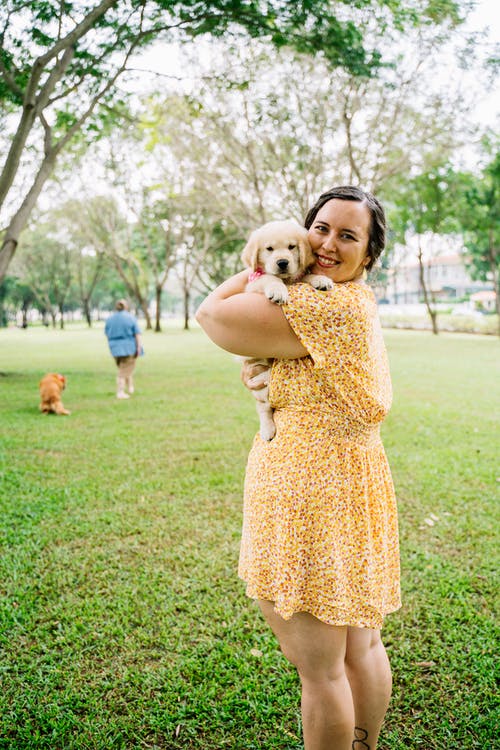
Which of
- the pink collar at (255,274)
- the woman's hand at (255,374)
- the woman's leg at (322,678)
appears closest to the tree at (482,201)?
the pink collar at (255,274)

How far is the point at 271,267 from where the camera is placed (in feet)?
6.84

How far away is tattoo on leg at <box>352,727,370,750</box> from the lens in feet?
6.97

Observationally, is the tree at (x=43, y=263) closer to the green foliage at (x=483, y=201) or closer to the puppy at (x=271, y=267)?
the green foliage at (x=483, y=201)

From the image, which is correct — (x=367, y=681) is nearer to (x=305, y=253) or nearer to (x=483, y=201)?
(x=305, y=253)

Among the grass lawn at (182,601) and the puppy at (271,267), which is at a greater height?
the puppy at (271,267)

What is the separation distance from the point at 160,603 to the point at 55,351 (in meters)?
24.8

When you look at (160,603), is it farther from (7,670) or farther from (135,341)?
(135,341)

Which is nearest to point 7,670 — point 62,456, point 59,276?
point 62,456

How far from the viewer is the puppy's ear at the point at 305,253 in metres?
2.06

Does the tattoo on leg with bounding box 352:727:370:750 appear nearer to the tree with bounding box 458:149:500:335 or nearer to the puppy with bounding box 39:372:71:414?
the puppy with bounding box 39:372:71:414

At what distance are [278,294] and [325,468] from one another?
23.2 inches

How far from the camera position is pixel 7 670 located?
3.12m

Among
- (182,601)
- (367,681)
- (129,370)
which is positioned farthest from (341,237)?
(129,370)

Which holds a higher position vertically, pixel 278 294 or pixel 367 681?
pixel 278 294
